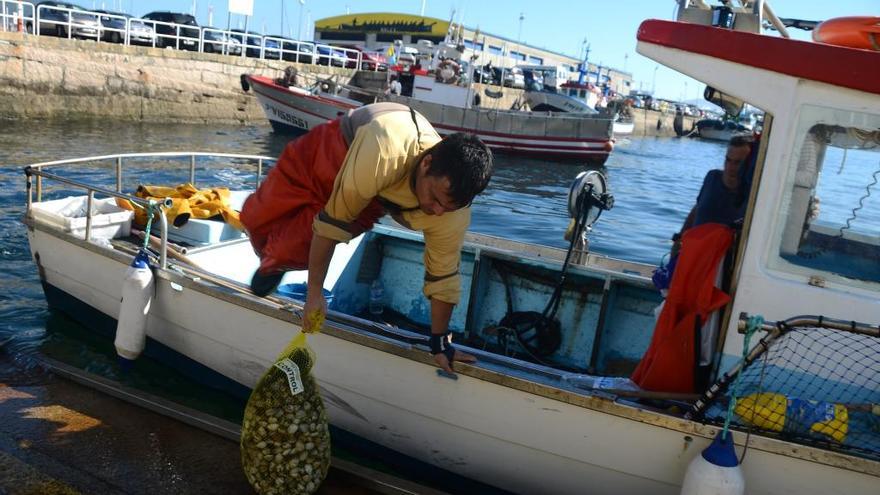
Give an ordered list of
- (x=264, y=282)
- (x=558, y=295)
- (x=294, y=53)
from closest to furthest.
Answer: (x=264, y=282) < (x=558, y=295) < (x=294, y=53)

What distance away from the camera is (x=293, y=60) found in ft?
109

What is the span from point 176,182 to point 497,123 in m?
14.4

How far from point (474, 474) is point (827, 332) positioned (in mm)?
2031

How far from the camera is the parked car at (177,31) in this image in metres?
26.5

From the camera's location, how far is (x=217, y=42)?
2755 centimetres

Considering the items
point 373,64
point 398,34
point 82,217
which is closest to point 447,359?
point 82,217

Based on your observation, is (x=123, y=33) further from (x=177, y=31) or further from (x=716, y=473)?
(x=716, y=473)

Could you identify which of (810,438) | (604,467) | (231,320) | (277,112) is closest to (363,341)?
Answer: (231,320)

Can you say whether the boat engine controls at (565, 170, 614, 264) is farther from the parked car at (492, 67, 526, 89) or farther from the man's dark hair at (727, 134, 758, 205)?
the parked car at (492, 67, 526, 89)

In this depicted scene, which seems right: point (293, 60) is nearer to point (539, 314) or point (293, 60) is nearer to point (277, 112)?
point (277, 112)

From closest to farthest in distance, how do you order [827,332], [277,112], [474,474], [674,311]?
[827,332] < [674,311] < [474,474] < [277,112]

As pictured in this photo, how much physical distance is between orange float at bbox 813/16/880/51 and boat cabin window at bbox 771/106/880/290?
15.1 inches

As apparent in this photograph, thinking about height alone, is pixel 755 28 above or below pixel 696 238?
above

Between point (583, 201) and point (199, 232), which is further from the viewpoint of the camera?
point (199, 232)
